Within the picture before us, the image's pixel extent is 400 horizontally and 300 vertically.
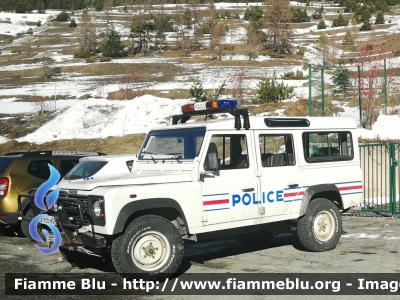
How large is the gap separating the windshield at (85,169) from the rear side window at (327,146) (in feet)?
14.2

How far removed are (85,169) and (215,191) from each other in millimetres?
4446

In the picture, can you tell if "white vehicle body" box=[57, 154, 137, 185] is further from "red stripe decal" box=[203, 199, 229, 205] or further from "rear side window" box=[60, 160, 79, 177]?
"red stripe decal" box=[203, 199, 229, 205]

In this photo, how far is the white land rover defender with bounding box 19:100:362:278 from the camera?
7.19 meters

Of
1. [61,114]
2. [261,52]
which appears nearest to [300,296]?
[61,114]

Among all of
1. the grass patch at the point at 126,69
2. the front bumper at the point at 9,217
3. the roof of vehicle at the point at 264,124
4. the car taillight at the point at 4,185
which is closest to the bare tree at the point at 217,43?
the grass patch at the point at 126,69

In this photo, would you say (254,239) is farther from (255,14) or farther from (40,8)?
(40,8)

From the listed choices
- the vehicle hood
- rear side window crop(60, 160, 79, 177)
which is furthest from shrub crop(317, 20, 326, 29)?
the vehicle hood

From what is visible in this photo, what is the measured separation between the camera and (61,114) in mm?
34531

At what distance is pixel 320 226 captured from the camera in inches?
365

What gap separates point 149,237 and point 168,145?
5.67 ft

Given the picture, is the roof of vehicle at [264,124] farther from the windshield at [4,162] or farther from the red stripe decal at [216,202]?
the windshield at [4,162]

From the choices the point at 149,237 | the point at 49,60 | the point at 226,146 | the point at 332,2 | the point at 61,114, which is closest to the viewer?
the point at 149,237

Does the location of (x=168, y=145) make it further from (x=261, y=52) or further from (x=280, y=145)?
(x=261, y=52)

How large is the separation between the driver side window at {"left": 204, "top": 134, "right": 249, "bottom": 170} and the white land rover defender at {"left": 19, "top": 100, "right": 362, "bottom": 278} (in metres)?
0.01
